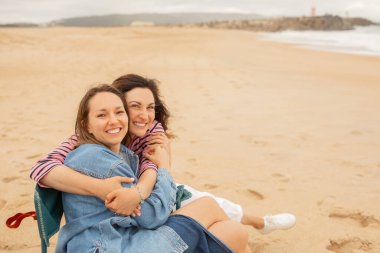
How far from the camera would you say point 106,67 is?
11883 mm

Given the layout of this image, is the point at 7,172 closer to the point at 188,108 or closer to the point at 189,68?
the point at 188,108

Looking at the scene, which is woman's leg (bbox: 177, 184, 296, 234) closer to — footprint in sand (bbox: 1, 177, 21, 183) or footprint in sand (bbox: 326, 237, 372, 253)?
footprint in sand (bbox: 326, 237, 372, 253)

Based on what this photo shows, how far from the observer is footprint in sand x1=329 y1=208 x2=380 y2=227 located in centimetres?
323

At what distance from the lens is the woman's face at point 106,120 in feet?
6.93

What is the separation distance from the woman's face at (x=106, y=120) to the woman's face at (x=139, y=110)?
0.99 feet

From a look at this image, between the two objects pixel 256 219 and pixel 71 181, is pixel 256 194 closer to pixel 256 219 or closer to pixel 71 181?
pixel 256 219

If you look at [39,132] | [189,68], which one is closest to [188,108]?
[39,132]

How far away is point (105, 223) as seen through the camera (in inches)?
73.5

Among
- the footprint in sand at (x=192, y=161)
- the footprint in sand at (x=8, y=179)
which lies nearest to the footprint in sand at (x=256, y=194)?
the footprint in sand at (x=192, y=161)

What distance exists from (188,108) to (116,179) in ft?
16.4

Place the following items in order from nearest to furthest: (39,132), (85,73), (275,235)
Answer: (275,235)
(39,132)
(85,73)

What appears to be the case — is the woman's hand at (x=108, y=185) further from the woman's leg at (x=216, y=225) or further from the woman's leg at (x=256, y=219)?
the woman's leg at (x=256, y=219)

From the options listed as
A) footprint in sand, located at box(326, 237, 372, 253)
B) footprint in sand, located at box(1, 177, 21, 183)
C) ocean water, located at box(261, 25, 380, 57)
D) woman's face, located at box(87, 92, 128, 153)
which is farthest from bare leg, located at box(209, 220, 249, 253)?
ocean water, located at box(261, 25, 380, 57)

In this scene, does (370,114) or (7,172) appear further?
(370,114)
